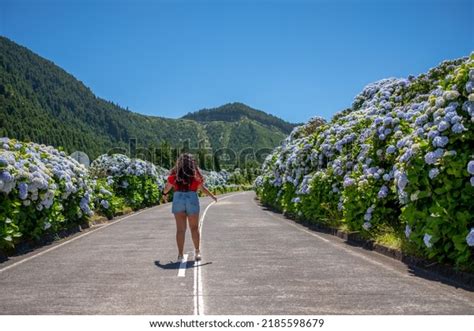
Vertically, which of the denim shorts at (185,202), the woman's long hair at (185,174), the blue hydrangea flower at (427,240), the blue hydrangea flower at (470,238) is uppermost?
the woman's long hair at (185,174)

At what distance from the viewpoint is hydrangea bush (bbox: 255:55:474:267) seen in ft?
28.4

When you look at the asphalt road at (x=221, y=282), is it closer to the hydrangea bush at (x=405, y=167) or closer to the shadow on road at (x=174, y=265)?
the shadow on road at (x=174, y=265)

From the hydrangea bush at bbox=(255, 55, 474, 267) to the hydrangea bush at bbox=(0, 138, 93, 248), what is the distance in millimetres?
7762

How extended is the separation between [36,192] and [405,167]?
8374mm

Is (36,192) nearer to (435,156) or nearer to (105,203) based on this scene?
(435,156)

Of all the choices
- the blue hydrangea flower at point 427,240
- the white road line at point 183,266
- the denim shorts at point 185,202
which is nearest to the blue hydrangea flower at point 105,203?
the white road line at point 183,266

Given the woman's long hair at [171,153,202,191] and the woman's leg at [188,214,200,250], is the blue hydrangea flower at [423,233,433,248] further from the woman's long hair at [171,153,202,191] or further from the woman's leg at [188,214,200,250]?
the woman's long hair at [171,153,202,191]

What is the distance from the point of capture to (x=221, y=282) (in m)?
8.36

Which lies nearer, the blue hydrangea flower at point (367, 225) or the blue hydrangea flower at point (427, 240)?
the blue hydrangea flower at point (427, 240)

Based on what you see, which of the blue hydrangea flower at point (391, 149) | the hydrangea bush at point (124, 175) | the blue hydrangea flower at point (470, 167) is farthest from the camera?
the hydrangea bush at point (124, 175)

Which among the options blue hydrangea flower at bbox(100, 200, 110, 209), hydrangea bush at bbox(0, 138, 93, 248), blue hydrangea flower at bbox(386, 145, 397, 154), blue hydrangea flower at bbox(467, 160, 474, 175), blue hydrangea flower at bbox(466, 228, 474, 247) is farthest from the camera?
blue hydrangea flower at bbox(100, 200, 110, 209)

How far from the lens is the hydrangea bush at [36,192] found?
1146 cm

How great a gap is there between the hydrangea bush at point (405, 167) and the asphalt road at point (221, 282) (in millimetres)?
901

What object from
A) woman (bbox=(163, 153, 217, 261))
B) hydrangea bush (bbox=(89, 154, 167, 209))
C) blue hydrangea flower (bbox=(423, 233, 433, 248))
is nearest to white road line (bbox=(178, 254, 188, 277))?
woman (bbox=(163, 153, 217, 261))
